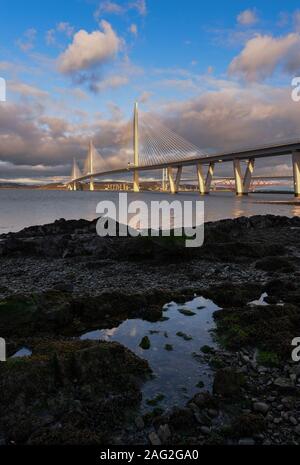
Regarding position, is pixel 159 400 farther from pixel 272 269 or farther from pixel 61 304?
pixel 272 269

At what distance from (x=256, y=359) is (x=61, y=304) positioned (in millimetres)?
4345

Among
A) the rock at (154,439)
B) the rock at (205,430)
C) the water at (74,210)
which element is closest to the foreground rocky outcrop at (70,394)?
the rock at (154,439)

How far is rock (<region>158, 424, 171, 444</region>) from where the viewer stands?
3.90m

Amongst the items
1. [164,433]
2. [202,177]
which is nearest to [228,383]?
[164,433]

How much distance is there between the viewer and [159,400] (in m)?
4.70

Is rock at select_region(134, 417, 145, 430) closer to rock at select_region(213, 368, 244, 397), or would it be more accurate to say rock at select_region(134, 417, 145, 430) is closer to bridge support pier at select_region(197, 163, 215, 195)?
rock at select_region(213, 368, 244, 397)

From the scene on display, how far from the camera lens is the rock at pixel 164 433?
3.90 metres

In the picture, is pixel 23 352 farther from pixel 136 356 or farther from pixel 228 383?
pixel 228 383

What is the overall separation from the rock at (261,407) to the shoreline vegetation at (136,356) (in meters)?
0.01

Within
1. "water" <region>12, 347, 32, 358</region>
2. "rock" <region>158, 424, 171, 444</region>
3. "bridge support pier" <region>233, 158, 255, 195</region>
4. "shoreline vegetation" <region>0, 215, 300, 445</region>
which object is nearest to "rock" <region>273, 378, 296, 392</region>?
"shoreline vegetation" <region>0, 215, 300, 445</region>

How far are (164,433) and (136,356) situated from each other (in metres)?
1.75

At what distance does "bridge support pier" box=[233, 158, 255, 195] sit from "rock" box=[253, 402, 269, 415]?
80175mm

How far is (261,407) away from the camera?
4355 millimetres
